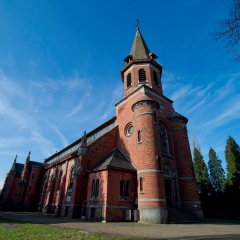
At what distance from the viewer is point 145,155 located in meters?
19.1

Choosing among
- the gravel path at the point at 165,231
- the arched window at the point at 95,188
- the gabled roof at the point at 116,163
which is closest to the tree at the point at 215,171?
the gabled roof at the point at 116,163

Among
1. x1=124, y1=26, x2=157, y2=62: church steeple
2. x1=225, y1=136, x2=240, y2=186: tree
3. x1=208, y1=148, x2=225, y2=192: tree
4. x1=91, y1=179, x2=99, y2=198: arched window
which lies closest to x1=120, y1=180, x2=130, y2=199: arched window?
x1=91, y1=179, x2=99, y2=198: arched window

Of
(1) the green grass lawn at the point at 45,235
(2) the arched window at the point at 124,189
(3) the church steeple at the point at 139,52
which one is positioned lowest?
(1) the green grass lawn at the point at 45,235

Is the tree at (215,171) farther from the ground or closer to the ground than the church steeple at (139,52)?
closer to the ground

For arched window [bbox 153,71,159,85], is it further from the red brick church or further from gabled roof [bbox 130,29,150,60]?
gabled roof [bbox 130,29,150,60]

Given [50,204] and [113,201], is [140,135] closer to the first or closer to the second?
[113,201]

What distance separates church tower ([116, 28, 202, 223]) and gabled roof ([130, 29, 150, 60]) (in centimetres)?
15

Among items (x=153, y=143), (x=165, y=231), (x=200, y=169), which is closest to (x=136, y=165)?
(x=153, y=143)

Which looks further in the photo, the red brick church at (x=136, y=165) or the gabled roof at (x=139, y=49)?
the gabled roof at (x=139, y=49)

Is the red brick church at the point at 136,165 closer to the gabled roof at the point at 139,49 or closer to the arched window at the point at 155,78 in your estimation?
the arched window at the point at 155,78

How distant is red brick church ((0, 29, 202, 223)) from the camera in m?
17.7

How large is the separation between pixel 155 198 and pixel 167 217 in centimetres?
180

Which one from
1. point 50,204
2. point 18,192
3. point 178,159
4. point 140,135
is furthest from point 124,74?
point 18,192

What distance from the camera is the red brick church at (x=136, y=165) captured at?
57.9ft
